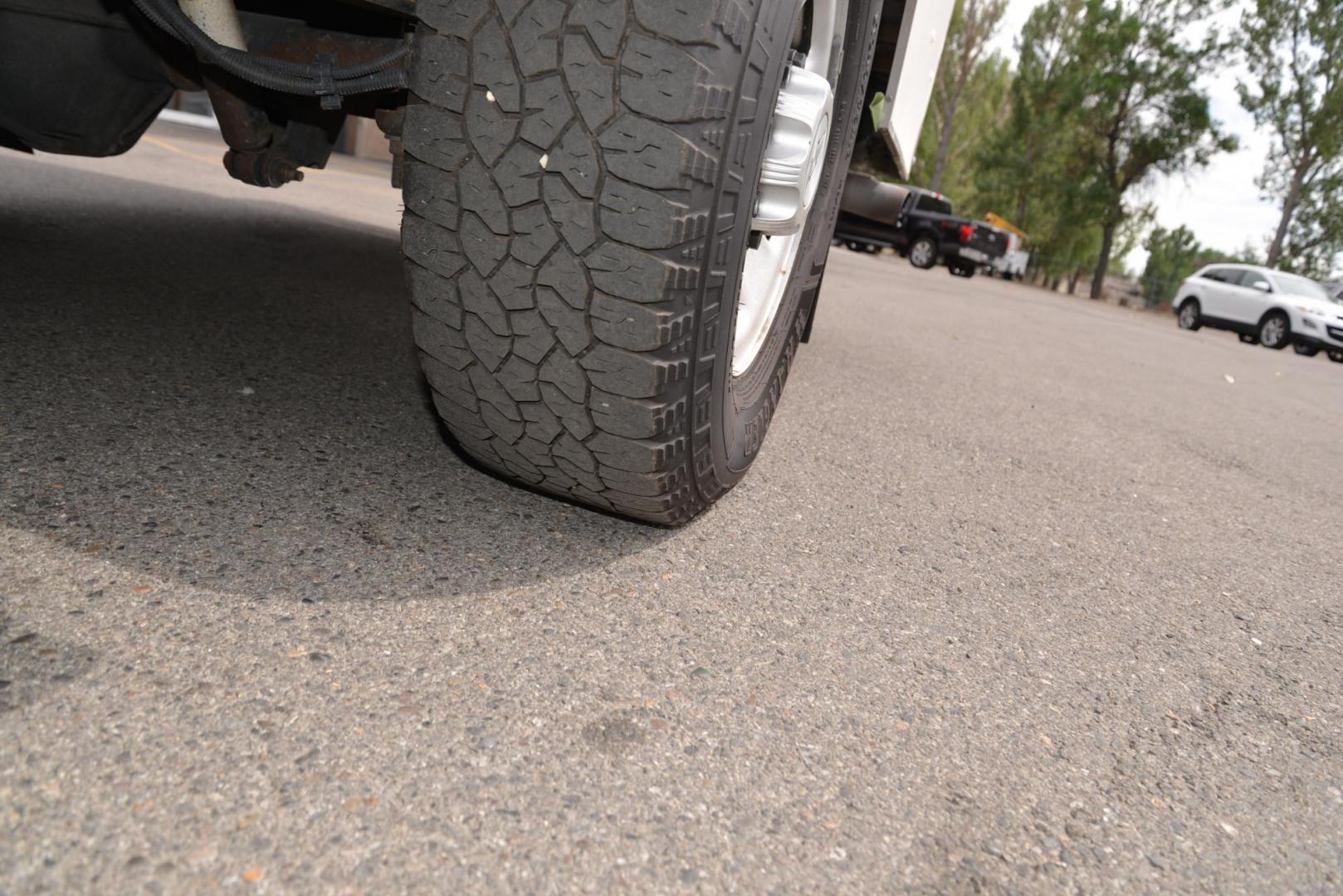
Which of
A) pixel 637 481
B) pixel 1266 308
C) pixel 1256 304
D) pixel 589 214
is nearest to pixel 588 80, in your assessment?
pixel 589 214

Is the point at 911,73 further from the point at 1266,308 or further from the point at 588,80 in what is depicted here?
the point at 1266,308

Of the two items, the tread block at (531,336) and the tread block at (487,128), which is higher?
the tread block at (487,128)

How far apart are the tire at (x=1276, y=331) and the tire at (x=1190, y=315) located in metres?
1.41

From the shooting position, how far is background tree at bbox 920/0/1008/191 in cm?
3212

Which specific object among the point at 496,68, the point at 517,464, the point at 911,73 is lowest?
the point at 517,464

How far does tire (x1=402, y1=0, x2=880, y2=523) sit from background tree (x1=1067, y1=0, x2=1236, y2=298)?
32.3m

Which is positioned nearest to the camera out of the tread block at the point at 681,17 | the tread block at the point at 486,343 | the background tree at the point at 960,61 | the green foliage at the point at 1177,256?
the tread block at the point at 681,17

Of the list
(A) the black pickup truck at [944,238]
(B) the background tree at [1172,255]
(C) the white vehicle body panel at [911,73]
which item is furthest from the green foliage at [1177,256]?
(C) the white vehicle body panel at [911,73]

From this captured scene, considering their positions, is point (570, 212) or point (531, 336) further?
point (531, 336)

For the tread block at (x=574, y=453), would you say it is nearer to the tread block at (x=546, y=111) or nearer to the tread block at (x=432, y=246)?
the tread block at (x=432, y=246)

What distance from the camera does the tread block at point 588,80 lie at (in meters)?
1.36

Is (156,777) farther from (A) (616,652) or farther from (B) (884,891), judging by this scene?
(B) (884,891)

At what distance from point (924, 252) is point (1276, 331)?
7291 millimetres

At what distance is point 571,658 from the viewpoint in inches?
56.3
